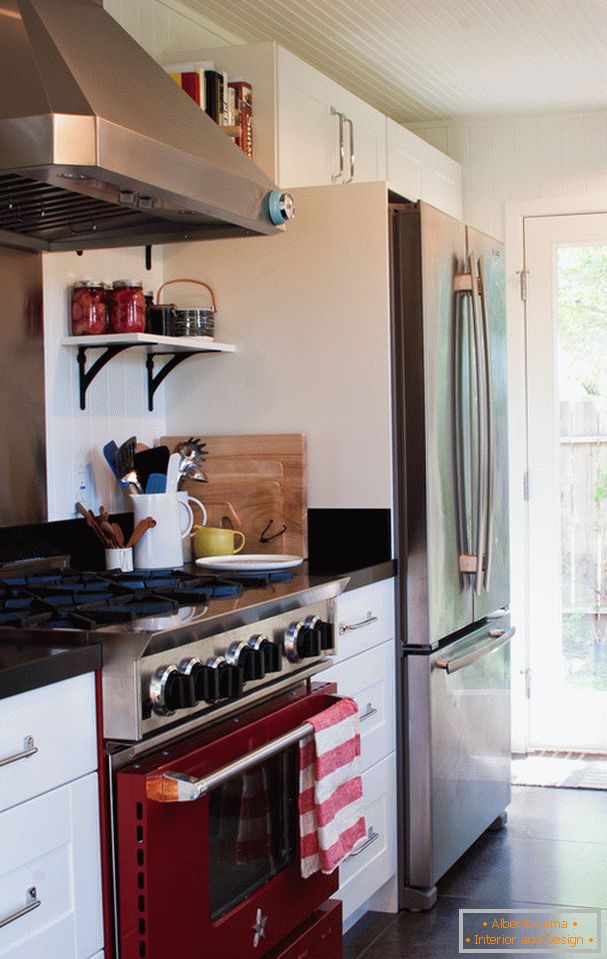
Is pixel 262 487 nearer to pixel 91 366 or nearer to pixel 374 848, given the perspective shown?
pixel 91 366

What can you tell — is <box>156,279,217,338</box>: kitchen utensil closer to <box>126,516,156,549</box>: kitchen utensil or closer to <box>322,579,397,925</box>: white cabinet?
<box>126,516,156,549</box>: kitchen utensil

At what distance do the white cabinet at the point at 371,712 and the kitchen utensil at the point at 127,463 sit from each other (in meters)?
0.59

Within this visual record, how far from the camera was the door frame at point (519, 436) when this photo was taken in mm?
4676

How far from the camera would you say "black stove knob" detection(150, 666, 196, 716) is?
1.91m

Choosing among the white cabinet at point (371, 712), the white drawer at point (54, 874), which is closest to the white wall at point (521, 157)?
the white cabinet at point (371, 712)

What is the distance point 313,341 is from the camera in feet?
10.6

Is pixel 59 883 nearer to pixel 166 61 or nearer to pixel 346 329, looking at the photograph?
pixel 346 329

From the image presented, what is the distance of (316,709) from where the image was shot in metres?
2.47

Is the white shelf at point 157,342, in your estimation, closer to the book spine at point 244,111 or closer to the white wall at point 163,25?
the book spine at point 244,111

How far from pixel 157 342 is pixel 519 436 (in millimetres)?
2149

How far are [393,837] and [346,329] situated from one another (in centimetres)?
133

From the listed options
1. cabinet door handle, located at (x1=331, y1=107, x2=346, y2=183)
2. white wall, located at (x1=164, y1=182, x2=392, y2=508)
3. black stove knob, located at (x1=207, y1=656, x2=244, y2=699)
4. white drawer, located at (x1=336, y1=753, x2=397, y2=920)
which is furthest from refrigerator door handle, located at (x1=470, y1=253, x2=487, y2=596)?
black stove knob, located at (x1=207, y1=656, x2=244, y2=699)

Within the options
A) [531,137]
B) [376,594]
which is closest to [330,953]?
[376,594]

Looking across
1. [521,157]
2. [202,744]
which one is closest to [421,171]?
[521,157]
